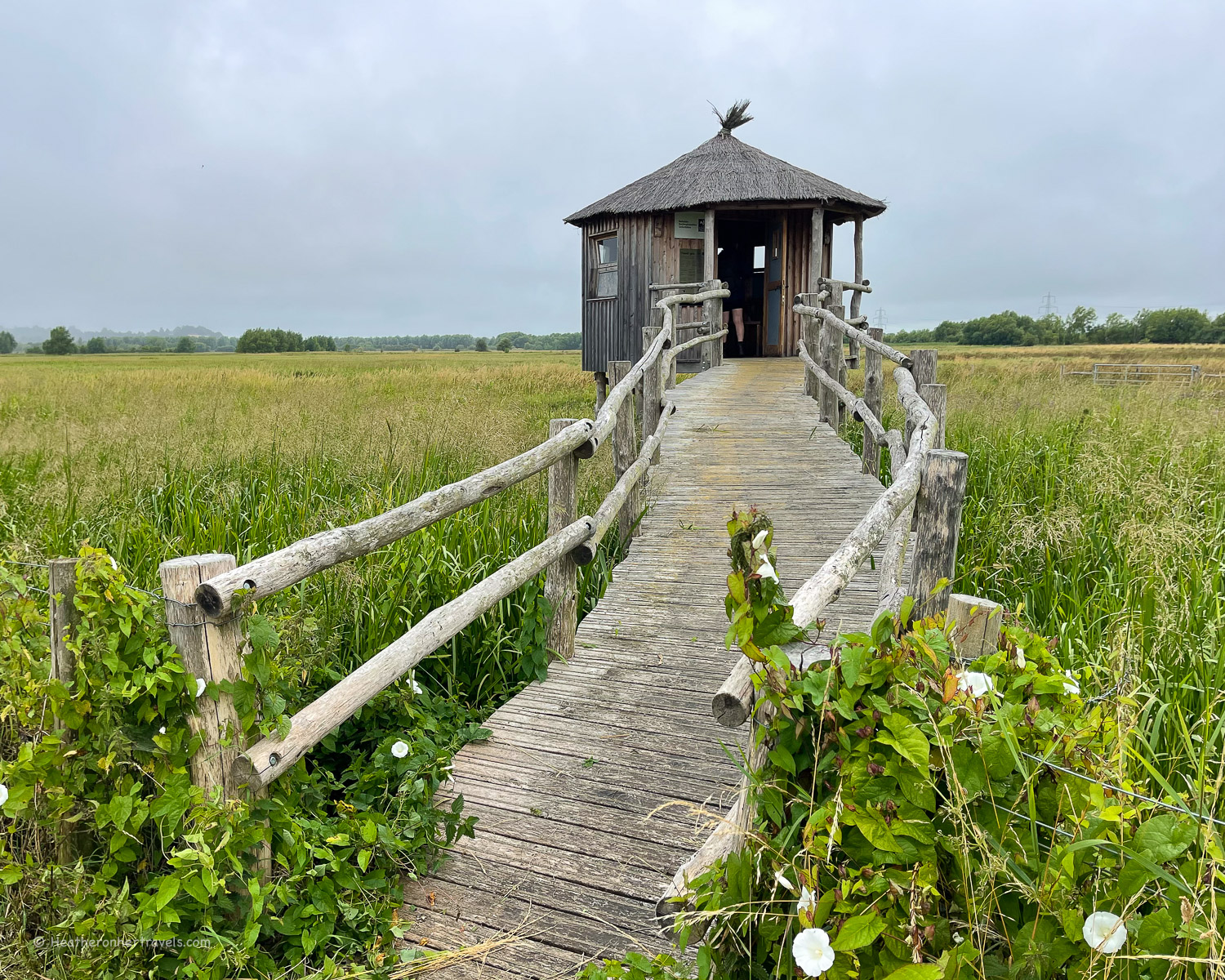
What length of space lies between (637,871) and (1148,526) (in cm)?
369

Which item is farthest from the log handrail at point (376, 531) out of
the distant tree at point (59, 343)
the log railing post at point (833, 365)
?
the distant tree at point (59, 343)

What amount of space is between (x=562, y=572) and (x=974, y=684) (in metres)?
2.87

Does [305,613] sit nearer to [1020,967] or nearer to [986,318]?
[1020,967]

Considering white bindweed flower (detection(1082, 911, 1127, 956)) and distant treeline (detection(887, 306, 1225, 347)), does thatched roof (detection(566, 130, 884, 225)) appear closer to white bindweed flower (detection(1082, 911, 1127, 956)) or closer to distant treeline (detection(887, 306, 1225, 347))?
white bindweed flower (detection(1082, 911, 1127, 956))

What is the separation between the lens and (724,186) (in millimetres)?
14508

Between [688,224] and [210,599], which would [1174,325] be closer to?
[688,224]

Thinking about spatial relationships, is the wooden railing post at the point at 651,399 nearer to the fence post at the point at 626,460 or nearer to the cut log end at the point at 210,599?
the fence post at the point at 626,460

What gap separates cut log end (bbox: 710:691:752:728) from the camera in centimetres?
209

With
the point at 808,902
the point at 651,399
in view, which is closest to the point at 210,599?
the point at 808,902

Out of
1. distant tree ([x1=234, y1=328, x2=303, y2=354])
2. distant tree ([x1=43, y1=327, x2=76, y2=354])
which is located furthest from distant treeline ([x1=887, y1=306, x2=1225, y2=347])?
distant tree ([x1=43, y1=327, x2=76, y2=354])

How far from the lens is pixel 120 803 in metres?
2.28

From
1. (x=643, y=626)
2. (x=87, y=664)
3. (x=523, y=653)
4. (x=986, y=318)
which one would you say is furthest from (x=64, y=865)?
(x=986, y=318)

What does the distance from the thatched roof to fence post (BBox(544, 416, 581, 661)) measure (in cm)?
1085

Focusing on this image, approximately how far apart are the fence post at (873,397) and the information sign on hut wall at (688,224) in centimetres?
728
